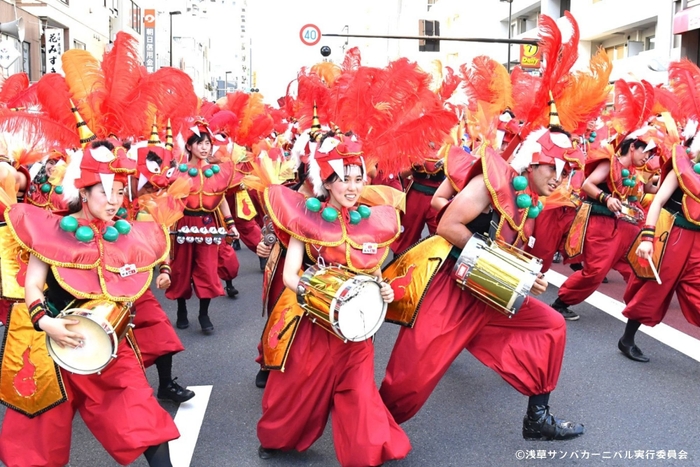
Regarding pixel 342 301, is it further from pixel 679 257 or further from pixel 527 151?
pixel 679 257

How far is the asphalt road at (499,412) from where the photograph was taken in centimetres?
353

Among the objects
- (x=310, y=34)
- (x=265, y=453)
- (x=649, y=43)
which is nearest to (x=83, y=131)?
(x=265, y=453)

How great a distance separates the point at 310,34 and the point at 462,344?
57.8ft

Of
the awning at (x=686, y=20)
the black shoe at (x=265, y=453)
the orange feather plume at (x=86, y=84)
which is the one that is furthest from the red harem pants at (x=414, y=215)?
the awning at (x=686, y=20)

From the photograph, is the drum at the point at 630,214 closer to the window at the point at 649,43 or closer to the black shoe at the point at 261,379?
the black shoe at the point at 261,379

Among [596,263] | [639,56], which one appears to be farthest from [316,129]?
[639,56]

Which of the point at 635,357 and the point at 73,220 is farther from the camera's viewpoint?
the point at 635,357

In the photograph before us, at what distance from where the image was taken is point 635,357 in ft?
16.4

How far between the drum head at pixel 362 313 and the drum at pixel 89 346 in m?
0.91

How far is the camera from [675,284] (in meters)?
4.70

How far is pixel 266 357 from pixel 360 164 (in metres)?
1.04

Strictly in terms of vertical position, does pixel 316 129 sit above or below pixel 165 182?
above

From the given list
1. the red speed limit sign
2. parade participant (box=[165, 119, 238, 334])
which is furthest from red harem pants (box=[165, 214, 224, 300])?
the red speed limit sign

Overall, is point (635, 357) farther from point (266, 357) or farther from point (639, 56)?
point (639, 56)
